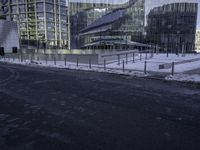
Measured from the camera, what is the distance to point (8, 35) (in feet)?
160

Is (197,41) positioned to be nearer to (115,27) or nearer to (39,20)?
(115,27)

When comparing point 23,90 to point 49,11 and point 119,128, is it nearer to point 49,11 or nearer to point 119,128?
point 119,128

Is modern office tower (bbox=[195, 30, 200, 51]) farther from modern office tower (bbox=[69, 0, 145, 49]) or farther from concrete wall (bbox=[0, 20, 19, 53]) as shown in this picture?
concrete wall (bbox=[0, 20, 19, 53])

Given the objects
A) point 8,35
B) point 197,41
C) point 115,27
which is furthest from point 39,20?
Result: point 197,41

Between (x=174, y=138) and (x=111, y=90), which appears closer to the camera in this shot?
(x=174, y=138)

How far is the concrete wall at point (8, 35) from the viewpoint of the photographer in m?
47.6

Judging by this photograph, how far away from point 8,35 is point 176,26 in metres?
39.2

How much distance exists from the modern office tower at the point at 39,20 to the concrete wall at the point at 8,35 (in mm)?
37247

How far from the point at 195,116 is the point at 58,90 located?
6.09 meters

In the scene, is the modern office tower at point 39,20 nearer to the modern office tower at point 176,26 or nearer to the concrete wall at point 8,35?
the concrete wall at point 8,35

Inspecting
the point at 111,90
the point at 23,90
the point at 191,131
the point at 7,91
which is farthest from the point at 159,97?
the point at 7,91

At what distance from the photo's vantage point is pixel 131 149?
4273 mm

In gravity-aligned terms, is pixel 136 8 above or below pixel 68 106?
above

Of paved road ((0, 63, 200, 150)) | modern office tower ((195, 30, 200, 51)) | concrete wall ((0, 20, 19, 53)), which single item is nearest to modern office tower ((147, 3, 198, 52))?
modern office tower ((195, 30, 200, 51))
